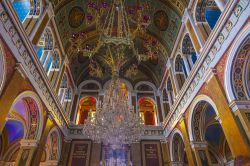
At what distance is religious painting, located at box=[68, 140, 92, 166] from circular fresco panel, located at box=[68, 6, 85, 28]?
7479 millimetres

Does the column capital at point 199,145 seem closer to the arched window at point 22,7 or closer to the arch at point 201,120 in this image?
the arch at point 201,120

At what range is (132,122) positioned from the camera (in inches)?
304

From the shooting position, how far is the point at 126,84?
617 inches

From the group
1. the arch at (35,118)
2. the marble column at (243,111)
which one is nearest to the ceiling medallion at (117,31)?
the arch at (35,118)

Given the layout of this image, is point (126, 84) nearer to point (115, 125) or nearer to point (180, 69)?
point (180, 69)

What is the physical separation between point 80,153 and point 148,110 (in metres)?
5.89

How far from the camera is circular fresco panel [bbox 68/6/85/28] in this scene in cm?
1128

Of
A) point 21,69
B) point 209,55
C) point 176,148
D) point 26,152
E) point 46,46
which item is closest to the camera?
point 21,69

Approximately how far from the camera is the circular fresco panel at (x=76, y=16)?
11.3 m

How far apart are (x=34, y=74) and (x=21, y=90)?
113cm

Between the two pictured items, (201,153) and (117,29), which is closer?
(201,153)

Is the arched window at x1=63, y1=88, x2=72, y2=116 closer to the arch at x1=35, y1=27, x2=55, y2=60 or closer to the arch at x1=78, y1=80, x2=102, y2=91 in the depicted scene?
the arch at x1=78, y1=80, x2=102, y2=91

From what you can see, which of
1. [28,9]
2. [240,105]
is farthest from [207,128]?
[28,9]

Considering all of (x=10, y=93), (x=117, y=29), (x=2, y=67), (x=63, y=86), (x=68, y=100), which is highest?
(x=117, y=29)
